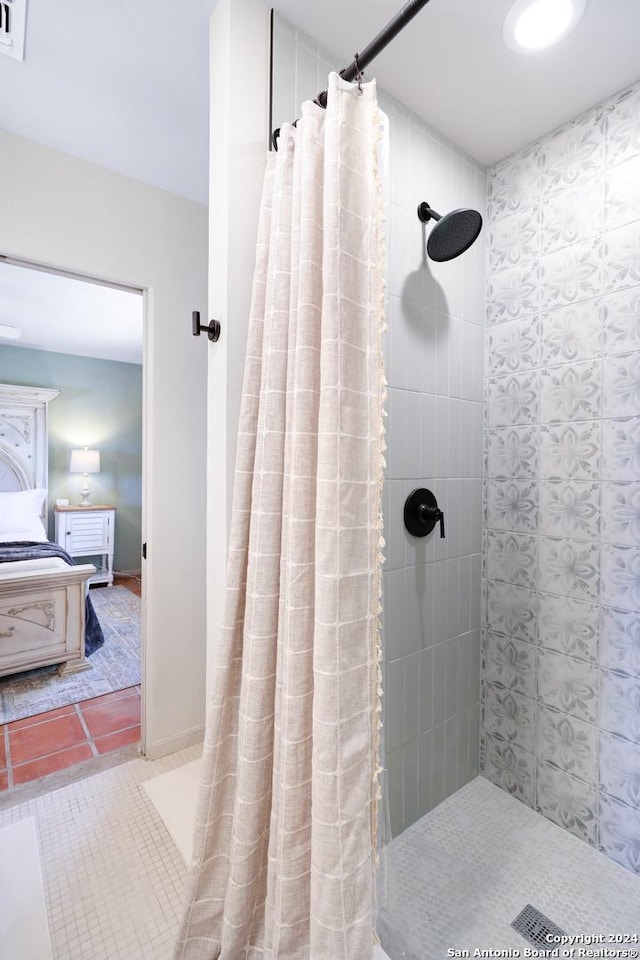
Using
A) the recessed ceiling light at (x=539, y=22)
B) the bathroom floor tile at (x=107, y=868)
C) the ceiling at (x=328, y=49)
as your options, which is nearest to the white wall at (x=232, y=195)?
the ceiling at (x=328, y=49)

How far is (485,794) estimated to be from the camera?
1502mm

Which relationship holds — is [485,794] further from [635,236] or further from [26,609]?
[26,609]

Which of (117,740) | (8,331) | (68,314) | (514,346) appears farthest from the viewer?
(8,331)

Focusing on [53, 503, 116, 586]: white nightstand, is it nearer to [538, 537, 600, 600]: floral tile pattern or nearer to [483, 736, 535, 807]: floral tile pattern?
[483, 736, 535, 807]: floral tile pattern

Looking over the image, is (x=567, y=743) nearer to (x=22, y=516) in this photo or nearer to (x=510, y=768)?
(x=510, y=768)

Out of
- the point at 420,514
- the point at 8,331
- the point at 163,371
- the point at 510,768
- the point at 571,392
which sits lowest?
the point at 510,768

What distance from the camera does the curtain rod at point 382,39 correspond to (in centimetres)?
69

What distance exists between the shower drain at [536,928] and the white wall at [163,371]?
131 cm

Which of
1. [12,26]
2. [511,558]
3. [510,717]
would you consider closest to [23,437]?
[12,26]

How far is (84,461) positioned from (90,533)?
71 cm

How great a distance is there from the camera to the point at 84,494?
421 centimetres

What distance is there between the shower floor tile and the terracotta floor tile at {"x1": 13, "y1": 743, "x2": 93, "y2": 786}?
51.8 inches

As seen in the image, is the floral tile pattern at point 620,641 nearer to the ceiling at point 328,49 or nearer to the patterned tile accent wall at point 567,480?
the patterned tile accent wall at point 567,480

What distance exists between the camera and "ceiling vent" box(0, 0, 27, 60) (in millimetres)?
1065
